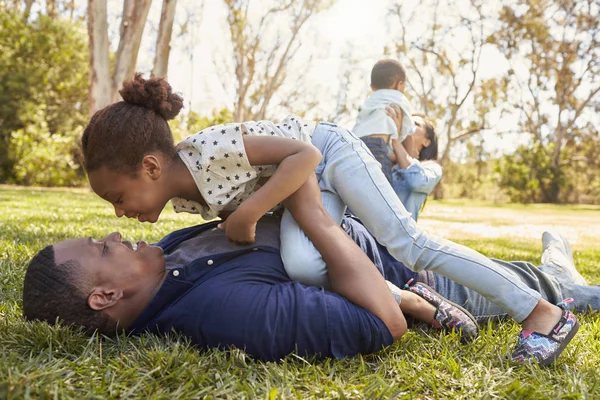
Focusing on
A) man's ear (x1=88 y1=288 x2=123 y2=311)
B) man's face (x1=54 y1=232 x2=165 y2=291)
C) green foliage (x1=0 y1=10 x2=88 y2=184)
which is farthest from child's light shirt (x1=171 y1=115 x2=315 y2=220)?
green foliage (x1=0 y1=10 x2=88 y2=184)

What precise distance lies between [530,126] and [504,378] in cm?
3124

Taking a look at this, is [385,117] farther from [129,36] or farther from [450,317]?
[129,36]

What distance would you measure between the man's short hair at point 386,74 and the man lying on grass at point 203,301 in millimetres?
3114

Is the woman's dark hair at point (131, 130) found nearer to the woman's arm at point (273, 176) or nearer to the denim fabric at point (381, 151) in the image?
the woman's arm at point (273, 176)

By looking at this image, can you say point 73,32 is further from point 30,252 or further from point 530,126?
point 530,126

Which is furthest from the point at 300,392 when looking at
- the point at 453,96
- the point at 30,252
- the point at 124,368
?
the point at 453,96

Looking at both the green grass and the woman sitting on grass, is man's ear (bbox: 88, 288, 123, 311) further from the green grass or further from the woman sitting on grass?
the woman sitting on grass

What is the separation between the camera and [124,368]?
1750 millimetres

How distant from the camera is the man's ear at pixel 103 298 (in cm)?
207

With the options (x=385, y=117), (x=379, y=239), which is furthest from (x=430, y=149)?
(x=379, y=239)

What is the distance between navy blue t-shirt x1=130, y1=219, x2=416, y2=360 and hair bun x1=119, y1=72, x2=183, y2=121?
0.81 metres

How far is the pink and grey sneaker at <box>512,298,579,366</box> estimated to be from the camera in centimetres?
202

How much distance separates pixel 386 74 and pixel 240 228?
10.7 ft

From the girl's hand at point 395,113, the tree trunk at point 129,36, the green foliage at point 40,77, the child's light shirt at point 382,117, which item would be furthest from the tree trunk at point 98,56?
the green foliage at point 40,77
